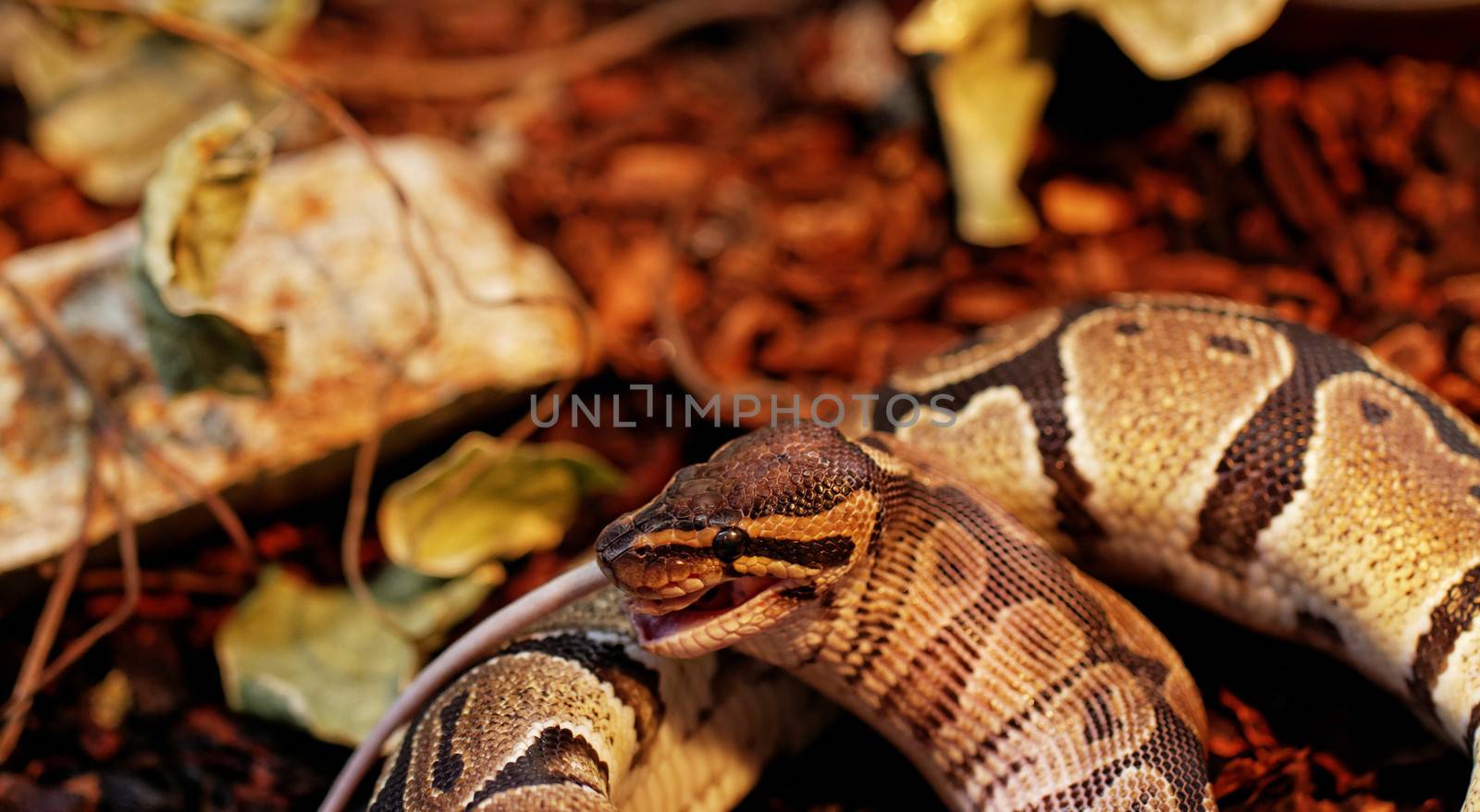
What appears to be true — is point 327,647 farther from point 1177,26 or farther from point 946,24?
point 1177,26

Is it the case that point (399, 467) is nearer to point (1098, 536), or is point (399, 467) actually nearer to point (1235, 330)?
point (1098, 536)

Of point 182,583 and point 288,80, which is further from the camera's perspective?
point 182,583

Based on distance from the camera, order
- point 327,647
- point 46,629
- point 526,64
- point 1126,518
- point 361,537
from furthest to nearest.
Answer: point 526,64
point 361,537
point 327,647
point 46,629
point 1126,518

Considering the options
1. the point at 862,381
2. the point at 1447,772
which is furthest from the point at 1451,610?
the point at 862,381

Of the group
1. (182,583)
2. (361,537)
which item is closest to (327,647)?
(361,537)

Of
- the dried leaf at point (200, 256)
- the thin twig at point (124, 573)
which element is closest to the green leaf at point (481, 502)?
the dried leaf at point (200, 256)

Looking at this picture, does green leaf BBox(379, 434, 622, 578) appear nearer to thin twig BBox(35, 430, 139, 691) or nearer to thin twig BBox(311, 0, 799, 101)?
thin twig BBox(35, 430, 139, 691)

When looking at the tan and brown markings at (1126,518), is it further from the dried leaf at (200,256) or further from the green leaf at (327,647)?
the dried leaf at (200,256)
